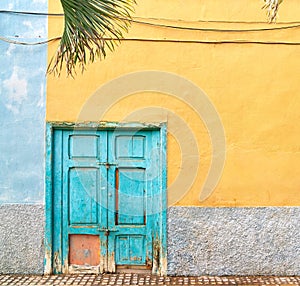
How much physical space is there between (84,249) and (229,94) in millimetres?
2695

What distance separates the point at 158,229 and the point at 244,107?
189 cm

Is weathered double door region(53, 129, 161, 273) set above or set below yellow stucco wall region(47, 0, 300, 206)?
below

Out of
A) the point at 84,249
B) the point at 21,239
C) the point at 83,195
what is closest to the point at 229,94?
the point at 83,195

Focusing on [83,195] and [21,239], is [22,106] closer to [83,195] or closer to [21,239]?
[83,195]

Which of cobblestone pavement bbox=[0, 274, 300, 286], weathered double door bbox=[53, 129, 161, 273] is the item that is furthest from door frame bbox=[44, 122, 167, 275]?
cobblestone pavement bbox=[0, 274, 300, 286]

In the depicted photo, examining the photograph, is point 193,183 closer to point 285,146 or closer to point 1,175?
point 285,146

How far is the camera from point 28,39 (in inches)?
229

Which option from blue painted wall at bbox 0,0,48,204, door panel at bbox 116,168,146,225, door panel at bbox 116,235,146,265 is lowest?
door panel at bbox 116,235,146,265

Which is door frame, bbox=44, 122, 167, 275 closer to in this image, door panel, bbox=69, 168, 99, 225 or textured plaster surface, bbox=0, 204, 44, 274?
textured plaster surface, bbox=0, 204, 44, 274

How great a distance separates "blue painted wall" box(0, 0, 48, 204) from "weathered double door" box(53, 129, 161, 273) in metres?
0.28

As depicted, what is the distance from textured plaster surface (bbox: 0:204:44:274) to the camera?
5.77m

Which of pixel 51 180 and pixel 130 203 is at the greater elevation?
pixel 51 180

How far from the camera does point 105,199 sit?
5.84 m

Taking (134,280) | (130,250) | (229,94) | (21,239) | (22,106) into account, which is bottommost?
(134,280)
